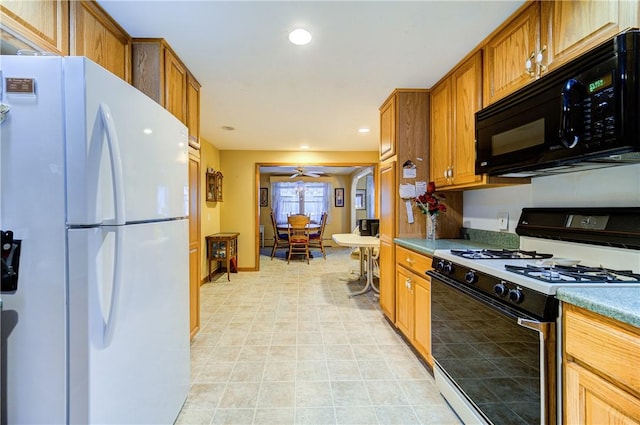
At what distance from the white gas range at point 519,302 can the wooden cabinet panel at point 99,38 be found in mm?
2268

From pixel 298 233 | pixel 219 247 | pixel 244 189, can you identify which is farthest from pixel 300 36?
pixel 298 233

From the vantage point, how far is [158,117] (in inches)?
50.0

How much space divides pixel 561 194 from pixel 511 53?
866 mm

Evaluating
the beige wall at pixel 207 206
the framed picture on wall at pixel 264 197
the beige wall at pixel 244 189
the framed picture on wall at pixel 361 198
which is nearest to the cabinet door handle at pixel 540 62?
the beige wall at pixel 207 206

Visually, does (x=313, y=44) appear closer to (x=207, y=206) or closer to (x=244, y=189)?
(x=207, y=206)

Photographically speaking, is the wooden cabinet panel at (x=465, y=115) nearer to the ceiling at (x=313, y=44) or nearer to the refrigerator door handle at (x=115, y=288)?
the ceiling at (x=313, y=44)

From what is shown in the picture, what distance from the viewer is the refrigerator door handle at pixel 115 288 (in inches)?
36.5

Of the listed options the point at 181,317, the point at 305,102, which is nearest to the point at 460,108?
the point at 305,102

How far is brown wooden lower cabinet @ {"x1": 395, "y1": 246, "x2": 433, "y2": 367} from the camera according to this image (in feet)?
6.29

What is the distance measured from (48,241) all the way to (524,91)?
2100 mm

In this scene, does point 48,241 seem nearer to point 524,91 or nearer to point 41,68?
point 41,68

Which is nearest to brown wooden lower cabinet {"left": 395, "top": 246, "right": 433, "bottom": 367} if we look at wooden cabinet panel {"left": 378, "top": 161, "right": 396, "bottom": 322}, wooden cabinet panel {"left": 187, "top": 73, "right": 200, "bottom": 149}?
wooden cabinet panel {"left": 378, "top": 161, "right": 396, "bottom": 322}

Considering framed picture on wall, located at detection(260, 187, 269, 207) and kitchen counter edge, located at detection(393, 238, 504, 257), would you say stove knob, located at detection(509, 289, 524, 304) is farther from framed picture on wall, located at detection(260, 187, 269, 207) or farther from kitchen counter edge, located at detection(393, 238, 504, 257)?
framed picture on wall, located at detection(260, 187, 269, 207)

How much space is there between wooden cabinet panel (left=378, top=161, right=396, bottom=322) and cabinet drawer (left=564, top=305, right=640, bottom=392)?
166 centimetres
